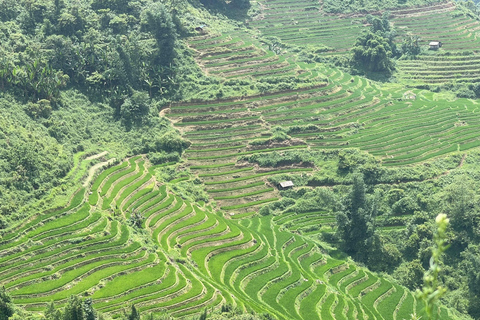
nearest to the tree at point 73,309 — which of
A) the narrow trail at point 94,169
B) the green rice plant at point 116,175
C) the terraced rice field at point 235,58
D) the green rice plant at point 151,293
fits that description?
the green rice plant at point 151,293

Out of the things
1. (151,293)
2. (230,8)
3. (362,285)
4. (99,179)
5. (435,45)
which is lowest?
(362,285)

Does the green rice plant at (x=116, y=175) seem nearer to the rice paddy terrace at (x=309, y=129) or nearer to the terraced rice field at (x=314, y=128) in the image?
the rice paddy terrace at (x=309, y=129)

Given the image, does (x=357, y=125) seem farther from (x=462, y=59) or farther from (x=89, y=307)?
(x=89, y=307)

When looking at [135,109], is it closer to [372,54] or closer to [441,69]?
[372,54]

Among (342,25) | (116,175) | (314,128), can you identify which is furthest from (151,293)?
(342,25)

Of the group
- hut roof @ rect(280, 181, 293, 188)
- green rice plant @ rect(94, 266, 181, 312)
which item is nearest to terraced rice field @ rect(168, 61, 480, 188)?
hut roof @ rect(280, 181, 293, 188)

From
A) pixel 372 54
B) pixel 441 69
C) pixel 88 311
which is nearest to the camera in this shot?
pixel 88 311

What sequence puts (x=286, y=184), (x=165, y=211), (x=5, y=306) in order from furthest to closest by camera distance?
1. (x=286, y=184)
2. (x=165, y=211)
3. (x=5, y=306)
